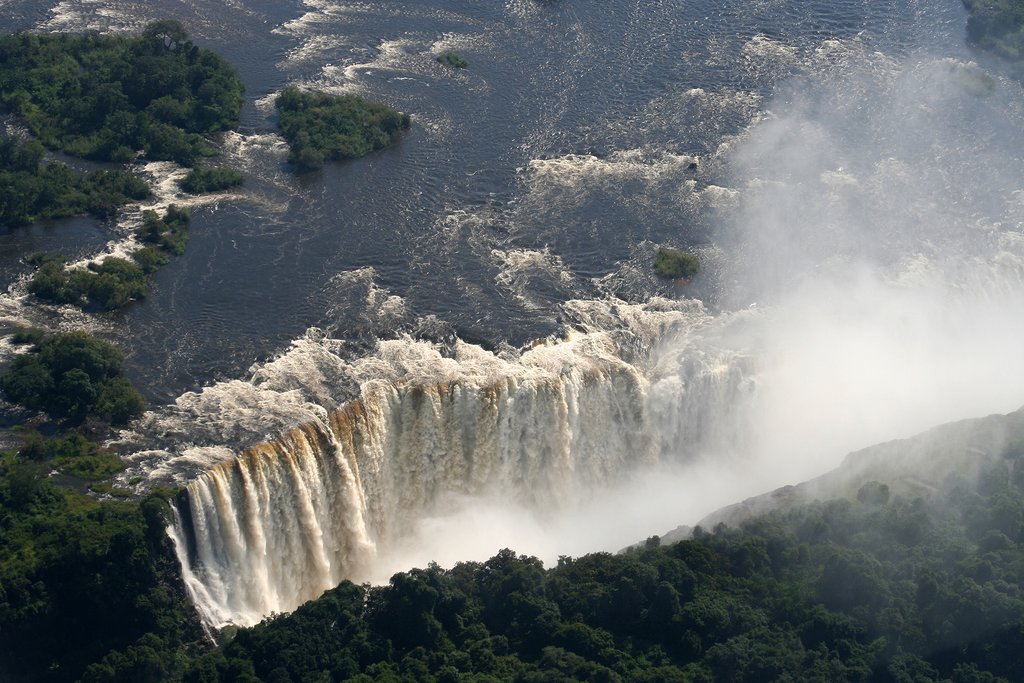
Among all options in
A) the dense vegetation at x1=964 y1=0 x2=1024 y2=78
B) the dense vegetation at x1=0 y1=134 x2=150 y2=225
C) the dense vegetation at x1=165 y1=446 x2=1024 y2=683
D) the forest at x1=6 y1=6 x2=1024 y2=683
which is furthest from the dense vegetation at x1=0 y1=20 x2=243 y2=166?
the dense vegetation at x1=964 y1=0 x2=1024 y2=78

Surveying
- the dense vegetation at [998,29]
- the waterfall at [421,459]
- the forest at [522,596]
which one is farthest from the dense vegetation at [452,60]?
the dense vegetation at [998,29]

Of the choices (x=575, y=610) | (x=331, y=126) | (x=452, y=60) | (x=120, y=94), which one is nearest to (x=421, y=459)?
(x=575, y=610)

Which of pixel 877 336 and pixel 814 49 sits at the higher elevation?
pixel 814 49

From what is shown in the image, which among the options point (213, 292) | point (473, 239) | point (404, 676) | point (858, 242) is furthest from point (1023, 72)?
point (404, 676)

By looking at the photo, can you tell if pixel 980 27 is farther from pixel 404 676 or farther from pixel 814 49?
pixel 404 676

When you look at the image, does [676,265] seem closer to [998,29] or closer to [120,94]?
[120,94]

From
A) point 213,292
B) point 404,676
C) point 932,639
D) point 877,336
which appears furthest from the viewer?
point 877,336

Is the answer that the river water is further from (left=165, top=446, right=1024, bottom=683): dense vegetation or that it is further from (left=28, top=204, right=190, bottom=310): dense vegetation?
(left=165, top=446, right=1024, bottom=683): dense vegetation
